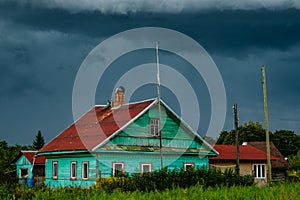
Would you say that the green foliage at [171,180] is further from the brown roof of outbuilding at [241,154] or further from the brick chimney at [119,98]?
the brown roof of outbuilding at [241,154]

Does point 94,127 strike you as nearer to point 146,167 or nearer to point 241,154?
point 146,167

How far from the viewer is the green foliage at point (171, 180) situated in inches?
834

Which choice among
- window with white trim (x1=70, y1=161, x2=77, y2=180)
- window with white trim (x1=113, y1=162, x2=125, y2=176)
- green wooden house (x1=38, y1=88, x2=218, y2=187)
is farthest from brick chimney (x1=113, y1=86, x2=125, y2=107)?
window with white trim (x1=113, y1=162, x2=125, y2=176)

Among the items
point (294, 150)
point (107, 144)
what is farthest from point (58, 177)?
point (294, 150)

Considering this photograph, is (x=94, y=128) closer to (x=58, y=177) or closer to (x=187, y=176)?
(x=58, y=177)

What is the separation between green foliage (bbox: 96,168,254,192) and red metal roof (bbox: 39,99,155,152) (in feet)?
29.2

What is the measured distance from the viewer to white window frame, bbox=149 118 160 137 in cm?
3406

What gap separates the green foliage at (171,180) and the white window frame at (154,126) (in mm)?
9858

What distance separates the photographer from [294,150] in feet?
271

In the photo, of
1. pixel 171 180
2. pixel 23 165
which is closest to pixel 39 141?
pixel 23 165

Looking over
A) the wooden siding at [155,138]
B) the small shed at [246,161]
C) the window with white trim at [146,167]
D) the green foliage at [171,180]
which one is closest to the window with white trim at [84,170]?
the wooden siding at [155,138]

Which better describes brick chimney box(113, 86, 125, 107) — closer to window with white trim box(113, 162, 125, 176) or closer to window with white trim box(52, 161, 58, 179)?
window with white trim box(52, 161, 58, 179)

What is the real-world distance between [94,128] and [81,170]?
3862mm

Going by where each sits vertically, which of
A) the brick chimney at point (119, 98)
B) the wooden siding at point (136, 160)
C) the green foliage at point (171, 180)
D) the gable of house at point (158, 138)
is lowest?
the green foliage at point (171, 180)
